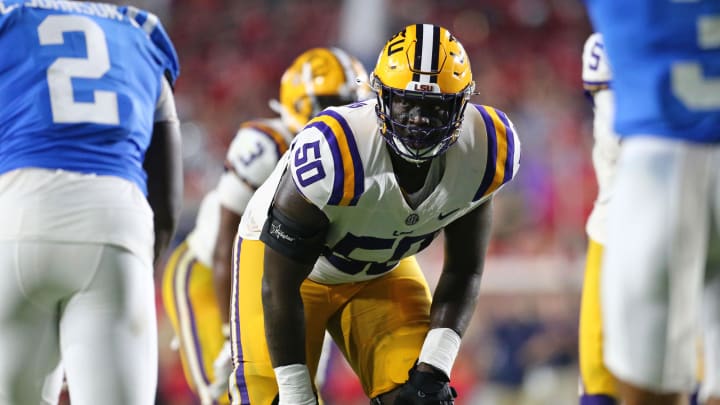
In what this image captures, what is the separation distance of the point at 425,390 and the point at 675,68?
4.04ft

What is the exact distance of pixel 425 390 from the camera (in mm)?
2760

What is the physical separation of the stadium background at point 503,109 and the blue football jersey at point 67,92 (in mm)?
3938

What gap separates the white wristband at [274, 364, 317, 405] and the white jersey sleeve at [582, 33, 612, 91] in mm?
1386

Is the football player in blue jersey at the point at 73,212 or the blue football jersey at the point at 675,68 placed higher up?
the blue football jersey at the point at 675,68

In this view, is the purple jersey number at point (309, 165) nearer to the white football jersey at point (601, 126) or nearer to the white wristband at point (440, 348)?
the white wristband at point (440, 348)

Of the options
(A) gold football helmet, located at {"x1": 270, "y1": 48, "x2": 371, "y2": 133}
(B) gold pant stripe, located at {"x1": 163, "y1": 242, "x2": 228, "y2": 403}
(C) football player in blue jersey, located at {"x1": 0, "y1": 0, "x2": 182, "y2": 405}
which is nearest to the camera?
(C) football player in blue jersey, located at {"x1": 0, "y1": 0, "x2": 182, "y2": 405}

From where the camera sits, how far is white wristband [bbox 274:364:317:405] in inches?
108

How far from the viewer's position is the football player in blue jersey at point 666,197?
1832mm

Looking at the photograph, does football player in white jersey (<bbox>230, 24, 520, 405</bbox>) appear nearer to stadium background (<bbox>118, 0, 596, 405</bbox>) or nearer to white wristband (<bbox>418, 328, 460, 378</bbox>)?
white wristband (<bbox>418, 328, 460, 378</bbox>)

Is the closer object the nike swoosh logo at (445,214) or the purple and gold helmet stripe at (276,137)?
the nike swoosh logo at (445,214)

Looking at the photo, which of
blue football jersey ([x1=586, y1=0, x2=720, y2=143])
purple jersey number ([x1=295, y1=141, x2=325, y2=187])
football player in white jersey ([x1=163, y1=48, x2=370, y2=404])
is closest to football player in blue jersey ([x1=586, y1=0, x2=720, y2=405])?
blue football jersey ([x1=586, y1=0, x2=720, y2=143])

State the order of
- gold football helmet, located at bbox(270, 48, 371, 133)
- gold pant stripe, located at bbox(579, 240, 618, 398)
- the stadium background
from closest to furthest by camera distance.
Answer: gold pant stripe, located at bbox(579, 240, 618, 398) → gold football helmet, located at bbox(270, 48, 371, 133) → the stadium background

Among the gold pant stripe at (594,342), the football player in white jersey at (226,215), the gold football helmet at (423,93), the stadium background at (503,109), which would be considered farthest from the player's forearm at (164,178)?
the stadium background at (503,109)

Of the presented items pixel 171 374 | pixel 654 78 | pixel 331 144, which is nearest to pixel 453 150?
pixel 331 144
